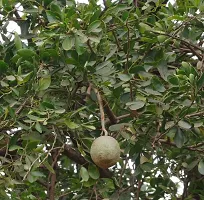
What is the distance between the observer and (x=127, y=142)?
1.51m

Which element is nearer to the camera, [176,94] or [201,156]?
[176,94]

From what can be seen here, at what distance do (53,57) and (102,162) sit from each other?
0.99 feet

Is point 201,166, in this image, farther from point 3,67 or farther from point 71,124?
point 3,67

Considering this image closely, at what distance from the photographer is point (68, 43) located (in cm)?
129

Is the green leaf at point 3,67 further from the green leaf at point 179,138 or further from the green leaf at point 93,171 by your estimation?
the green leaf at point 179,138

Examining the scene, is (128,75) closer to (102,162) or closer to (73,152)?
(102,162)

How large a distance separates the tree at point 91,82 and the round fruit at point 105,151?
47 mm

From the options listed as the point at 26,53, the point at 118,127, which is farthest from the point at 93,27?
the point at 118,127

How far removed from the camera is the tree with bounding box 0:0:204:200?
130 centimetres

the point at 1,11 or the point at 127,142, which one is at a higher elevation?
the point at 1,11

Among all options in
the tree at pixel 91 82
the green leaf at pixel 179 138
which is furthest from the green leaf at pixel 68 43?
the green leaf at pixel 179 138

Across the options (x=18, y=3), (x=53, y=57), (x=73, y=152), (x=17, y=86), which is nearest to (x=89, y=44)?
(x=53, y=57)

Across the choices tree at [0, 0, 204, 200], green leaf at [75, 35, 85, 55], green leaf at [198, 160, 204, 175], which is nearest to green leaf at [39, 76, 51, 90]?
tree at [0, 0, 204, 200]

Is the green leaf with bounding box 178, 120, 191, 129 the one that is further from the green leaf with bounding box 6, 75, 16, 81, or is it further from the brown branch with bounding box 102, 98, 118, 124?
the green leaf with bounding box 6, 75, 16, 81
